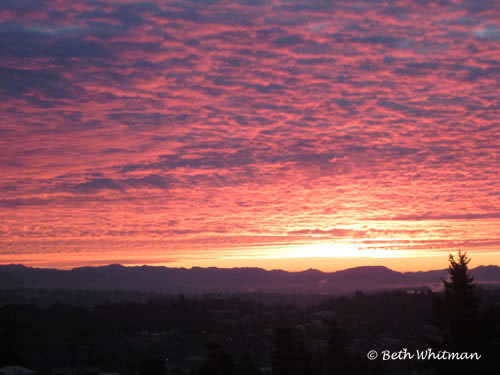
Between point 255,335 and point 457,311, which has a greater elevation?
point 457,311

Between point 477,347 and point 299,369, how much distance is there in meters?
16.1

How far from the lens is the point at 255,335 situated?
91.1m

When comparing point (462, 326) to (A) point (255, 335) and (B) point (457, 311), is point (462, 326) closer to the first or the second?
(B) point (457, 311)

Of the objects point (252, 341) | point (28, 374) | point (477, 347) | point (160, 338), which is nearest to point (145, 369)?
point (28, 374)

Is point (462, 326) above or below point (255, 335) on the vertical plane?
above

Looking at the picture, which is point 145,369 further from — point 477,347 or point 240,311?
point 240,311

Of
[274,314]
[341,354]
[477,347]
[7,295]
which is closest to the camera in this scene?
[477,347]

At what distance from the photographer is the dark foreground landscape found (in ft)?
76.7

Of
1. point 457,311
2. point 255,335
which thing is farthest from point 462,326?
point 255,335

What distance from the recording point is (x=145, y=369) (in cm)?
3531

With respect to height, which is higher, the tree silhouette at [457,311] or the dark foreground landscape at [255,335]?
the tree silhouette at [457,311]

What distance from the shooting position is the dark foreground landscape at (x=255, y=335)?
23391 mm

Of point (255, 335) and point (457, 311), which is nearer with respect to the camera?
point (457, 311)

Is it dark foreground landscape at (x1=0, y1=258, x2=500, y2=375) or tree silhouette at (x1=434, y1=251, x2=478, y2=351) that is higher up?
tree silhouette at (x1=434, y1=251, x2=478, y2=351)
